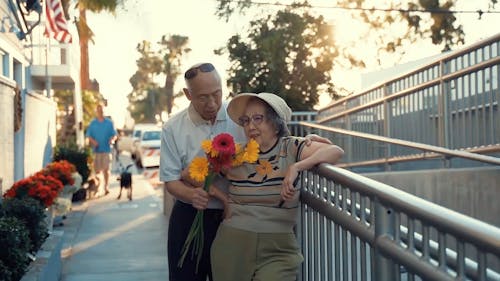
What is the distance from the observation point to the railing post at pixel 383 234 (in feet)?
8.07

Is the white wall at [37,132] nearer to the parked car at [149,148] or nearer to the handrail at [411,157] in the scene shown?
the handrail at [411,157]

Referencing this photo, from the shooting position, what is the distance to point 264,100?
3396 millimetres

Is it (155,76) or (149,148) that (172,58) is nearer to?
(155,76)

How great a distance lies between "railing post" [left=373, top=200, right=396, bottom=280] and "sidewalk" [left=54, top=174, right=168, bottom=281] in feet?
14.5

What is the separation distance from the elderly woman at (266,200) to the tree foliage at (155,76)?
61639 millimetres

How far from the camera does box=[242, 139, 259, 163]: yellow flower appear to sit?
3305 mm

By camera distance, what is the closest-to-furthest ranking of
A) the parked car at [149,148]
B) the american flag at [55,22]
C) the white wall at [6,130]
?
the white wall at [6,130]
the american flag at [55,22]
the parked car at [149,148]

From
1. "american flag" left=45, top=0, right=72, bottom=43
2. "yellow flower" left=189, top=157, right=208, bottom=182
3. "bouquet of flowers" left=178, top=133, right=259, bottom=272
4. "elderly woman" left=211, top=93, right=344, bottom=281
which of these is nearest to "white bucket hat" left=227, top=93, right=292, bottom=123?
"elderly woman" left=211, top=93, right=344, bottom=281

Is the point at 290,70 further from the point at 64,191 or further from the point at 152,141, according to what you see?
the point at 64,191

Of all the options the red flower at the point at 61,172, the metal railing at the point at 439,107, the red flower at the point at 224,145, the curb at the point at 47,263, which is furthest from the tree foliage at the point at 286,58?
the red flower at the point at 224,145

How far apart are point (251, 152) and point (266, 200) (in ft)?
0.77

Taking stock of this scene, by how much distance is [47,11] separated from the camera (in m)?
12.9

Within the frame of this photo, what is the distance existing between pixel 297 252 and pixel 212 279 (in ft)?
1.84

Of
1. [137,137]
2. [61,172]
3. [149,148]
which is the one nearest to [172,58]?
[137,137]
